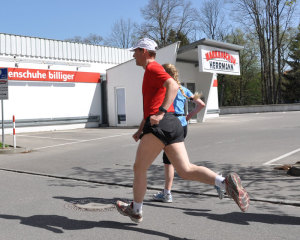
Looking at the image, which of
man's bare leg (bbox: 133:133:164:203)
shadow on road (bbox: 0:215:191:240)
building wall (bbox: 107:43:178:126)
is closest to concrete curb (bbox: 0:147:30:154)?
shadow on road (bbox: 0:215:191:240)

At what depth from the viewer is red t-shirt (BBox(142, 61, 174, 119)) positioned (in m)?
3.72

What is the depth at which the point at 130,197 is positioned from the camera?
5391mm

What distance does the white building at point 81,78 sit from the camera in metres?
19.0

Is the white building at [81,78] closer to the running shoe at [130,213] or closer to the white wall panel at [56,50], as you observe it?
the white wall panel at [56,50]

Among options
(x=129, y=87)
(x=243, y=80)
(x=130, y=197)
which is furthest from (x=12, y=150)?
(x=243, y=80)

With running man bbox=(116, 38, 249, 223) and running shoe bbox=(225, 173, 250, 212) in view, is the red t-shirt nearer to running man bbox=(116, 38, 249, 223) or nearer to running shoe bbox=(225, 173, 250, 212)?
running man bbox=(116, 38, 249, 223)

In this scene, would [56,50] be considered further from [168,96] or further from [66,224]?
[168,96]

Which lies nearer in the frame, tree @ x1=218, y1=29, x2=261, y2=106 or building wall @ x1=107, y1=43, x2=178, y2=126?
building wall @ x1=107, y1=43, x2=178, y2=126

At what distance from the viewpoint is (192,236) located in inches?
141

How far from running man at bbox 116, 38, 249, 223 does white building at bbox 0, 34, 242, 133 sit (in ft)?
49.8

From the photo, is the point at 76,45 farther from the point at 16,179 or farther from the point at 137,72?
the point at 16,179

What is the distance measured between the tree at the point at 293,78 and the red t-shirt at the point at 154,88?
51.4 metres

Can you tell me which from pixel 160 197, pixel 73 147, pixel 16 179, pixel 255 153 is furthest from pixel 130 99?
pixel 160 197

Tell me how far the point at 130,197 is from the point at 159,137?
2016mm
